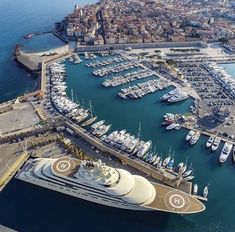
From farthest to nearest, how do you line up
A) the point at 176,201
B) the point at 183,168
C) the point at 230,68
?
1. the point at 230,68
2. the point at 183,168
3. the point at 176,201

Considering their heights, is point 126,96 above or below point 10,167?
below

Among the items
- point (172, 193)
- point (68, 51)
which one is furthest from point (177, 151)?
point (68, 51)

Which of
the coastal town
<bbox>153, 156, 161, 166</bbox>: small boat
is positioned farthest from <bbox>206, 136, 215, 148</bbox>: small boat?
the coastal town

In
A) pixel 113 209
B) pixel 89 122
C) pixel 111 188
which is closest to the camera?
pixel 111 188

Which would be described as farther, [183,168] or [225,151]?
[225,151]

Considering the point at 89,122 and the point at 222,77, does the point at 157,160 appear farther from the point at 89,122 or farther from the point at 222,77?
the point at 222,77

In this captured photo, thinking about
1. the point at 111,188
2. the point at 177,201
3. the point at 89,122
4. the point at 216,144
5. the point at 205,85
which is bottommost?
the point at 205,85

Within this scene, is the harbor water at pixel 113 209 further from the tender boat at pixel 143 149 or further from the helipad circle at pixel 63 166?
the helipad circle at pixel 63 166

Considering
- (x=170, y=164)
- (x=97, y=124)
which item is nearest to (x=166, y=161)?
(x=170, y=164)
